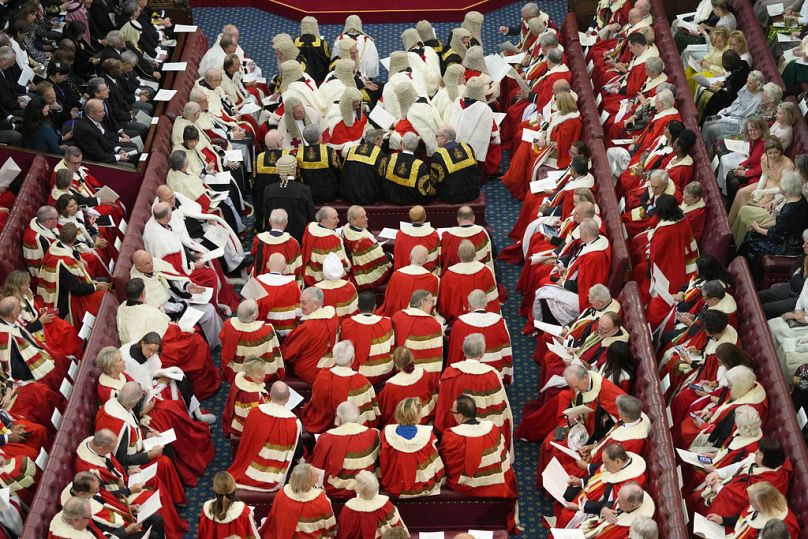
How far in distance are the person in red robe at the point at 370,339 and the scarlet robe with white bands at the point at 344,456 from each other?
1127 mm

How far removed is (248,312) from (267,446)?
53.0 inches

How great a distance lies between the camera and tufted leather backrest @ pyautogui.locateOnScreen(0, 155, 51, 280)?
11516mm

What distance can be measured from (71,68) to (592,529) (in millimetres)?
9036

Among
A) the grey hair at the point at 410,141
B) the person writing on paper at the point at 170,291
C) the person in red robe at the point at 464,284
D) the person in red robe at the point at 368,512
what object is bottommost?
the person in red robe at the point at 368,512

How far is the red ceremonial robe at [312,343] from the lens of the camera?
10.8m

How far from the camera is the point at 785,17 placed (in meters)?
14.4

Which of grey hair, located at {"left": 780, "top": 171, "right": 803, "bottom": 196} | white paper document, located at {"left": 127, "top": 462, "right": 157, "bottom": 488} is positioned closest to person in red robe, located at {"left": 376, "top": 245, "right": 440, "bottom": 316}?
white paper document, located at {"left": 127, "top": 462, "right": 157, "bottom": 488}

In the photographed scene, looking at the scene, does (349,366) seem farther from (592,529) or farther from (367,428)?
(592,529)

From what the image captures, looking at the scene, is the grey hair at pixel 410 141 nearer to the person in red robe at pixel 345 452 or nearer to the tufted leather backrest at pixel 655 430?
the tufted leather backrest at pixel 655 430

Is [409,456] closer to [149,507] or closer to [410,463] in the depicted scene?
[410,463]

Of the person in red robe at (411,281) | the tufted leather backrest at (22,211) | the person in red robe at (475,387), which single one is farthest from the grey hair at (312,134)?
the person in red robe at (475,387)

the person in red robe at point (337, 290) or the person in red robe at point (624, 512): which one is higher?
the person in red robe at point (337, 290)

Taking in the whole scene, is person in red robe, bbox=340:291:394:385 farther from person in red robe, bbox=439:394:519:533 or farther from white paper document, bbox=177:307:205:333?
white paper document, bbox=177:307:205:333

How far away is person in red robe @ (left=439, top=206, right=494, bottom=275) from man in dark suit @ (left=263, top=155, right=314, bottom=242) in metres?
1.52
